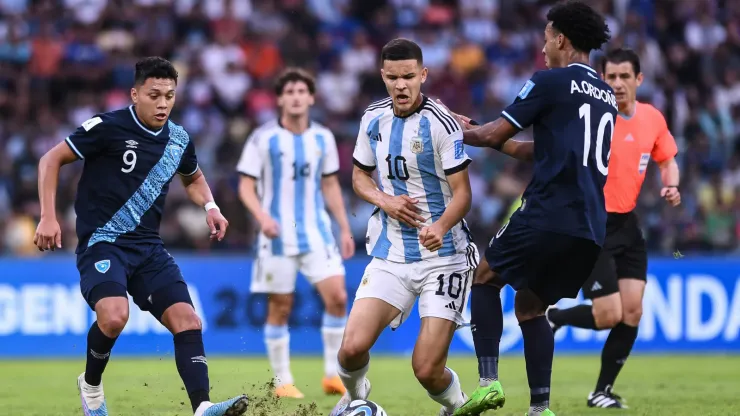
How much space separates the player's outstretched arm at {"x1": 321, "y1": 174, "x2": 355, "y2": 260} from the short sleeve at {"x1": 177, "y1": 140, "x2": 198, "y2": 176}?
9.87ft

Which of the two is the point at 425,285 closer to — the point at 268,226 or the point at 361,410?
the point at 361,410

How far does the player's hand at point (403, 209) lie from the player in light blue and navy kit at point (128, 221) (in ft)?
3.92

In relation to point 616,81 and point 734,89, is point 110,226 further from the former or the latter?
point 734,89

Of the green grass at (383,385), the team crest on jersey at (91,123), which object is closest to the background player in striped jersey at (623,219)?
the green grass at (383,385)

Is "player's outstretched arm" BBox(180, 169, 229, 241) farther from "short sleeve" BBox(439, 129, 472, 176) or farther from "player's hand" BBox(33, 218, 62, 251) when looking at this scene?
"short sleeve" BBox(439, 129, 472, 176)

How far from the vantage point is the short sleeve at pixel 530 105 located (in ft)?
22.6

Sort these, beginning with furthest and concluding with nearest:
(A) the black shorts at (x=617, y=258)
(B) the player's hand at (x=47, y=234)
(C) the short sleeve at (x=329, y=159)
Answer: (C) the short sleeve at (x=329, y=159), (A) the black shorts at (x=617, y=258), (B) the player's hand at (x=47, y=234)

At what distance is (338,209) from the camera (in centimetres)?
1123

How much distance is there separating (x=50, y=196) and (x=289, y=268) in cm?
409

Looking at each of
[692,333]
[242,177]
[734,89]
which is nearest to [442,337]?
[242,177]

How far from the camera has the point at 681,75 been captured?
19938 mm

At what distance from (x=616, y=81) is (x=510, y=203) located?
7.81 m

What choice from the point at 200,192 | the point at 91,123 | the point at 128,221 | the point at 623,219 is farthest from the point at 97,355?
the point at 623,219

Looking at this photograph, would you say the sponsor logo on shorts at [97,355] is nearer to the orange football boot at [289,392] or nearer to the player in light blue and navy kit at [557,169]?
the player in light blue and navy kit at [557,169]
